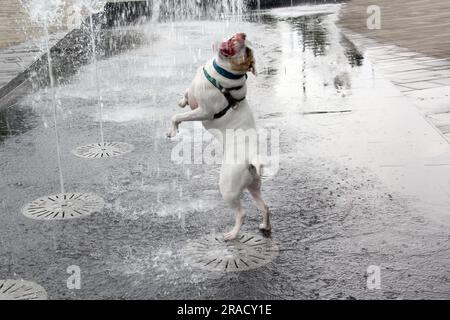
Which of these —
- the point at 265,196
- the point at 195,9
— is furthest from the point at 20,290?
the point at 195,9

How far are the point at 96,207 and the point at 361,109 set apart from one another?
500 centimetres

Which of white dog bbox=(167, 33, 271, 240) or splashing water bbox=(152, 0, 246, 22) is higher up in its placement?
splashing water bbox=(152, 0, 246, 22)

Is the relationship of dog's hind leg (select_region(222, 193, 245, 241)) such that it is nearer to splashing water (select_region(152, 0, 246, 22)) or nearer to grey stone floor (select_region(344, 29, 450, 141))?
grey stone floor (select_region(344, 29, 450, 141))

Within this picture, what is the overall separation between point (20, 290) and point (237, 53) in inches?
93.7

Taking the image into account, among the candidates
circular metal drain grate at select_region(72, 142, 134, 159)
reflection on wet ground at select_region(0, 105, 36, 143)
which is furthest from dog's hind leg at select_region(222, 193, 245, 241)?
reflection on wet ground at select_region(0, 105, 36, 143)

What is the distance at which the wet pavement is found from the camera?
14.6ft

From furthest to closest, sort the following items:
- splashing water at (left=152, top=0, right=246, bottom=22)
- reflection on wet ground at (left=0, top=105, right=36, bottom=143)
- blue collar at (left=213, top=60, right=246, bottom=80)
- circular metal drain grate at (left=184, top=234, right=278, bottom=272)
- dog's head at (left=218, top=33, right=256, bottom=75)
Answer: splashing water at (left=152, top=0, right=246, bottom=22)
reflection on wet ground at (left=0, top=105, right=36, bottom=143)
circular metal drain grate at (left=184, top=234, right=278, bottom=272)
blue collar at (left=213, top=60, right=246, bottom=80)
dog's head at (left=218, top=33, right=256, bottom=75)

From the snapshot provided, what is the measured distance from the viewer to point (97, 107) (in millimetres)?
10438

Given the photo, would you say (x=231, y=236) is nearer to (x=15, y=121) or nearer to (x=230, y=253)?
(x=230, y=253)

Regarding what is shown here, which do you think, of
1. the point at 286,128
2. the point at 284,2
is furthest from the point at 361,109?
the point at 284,2

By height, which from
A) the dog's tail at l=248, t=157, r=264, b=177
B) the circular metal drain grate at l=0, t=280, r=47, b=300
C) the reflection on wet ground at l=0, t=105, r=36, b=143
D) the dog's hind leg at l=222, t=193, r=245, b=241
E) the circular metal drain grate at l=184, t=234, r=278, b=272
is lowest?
the circular metal drain grate at l=0, t=280, r=47, b=300

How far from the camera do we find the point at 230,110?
4.79 meters

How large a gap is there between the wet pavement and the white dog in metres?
0.65
